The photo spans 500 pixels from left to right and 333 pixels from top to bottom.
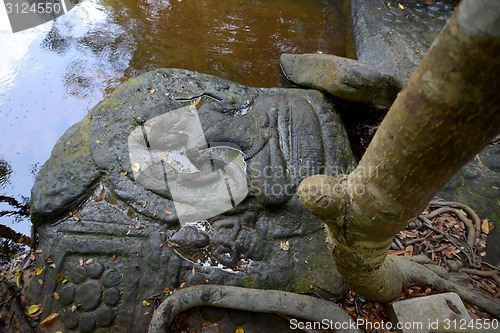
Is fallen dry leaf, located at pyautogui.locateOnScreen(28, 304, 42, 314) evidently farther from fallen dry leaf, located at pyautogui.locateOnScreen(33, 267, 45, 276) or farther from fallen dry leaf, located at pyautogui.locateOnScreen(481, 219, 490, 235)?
fallen dry leaf, located at pyautogui.locateOnScreen(481, 219, 490, 235)

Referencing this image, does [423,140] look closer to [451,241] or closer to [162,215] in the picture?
[162,215]

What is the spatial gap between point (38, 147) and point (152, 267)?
87.5 inches

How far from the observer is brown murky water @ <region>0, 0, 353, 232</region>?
3.60 m

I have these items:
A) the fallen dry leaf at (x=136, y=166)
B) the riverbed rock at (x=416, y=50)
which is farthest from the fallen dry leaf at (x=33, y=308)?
the riverbed rock at (x=416, y=50)

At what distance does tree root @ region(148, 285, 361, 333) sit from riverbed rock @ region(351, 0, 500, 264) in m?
1.72

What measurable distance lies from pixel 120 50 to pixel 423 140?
4286 mm

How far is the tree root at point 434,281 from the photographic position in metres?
2.31

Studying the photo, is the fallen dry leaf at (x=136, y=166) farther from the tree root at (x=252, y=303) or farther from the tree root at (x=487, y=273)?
the tree root at (x=487, y=273)

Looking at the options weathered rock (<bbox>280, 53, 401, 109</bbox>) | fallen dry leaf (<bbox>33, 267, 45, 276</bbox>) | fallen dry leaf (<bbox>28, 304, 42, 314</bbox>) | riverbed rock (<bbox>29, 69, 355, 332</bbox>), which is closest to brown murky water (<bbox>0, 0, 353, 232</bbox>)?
weathered rock (<bbox>280, 53, 401, 109</bbox>)

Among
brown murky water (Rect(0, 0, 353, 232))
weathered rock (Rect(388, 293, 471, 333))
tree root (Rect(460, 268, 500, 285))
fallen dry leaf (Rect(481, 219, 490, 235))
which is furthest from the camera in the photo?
brown murky water (Rect(0, 0, 353, 232))

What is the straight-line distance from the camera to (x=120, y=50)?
423cm

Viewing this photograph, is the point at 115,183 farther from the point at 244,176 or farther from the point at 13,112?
the point at 13,112

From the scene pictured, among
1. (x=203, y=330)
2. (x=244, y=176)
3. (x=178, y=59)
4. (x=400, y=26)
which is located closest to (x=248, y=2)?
(x=178, y=59)

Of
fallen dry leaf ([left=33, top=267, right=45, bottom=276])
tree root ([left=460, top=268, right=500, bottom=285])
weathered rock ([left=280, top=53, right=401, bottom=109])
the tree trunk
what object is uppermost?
the tree trunk
